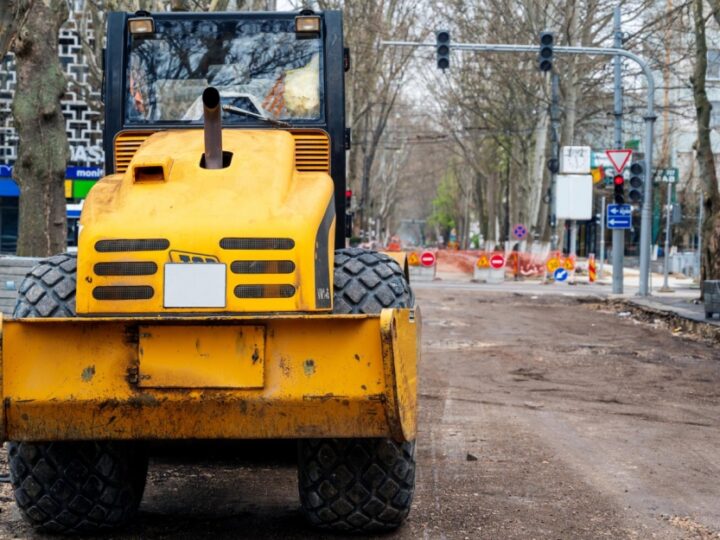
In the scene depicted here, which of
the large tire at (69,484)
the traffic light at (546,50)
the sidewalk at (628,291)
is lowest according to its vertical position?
the sidewalk at (628,291)

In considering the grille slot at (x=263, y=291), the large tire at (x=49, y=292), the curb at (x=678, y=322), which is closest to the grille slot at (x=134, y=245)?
the large tire at (x=49, y=292)

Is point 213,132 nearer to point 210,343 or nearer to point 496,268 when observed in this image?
point 210,343

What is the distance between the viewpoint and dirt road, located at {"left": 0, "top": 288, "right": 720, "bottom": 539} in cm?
627

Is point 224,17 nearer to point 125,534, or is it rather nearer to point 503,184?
point 125,534

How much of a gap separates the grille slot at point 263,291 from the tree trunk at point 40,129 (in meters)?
12.4

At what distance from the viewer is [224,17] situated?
7.45 meters

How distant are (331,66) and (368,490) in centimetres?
268

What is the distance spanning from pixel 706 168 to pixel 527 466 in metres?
20.1

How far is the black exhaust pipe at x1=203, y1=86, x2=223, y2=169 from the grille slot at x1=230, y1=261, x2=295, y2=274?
767mm

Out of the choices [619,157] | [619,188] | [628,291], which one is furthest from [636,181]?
[628,291]

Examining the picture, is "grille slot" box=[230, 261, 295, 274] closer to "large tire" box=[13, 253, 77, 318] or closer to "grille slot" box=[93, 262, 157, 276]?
"grille slot" box=[93, 262, 157, 276]

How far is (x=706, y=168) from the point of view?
26.5m

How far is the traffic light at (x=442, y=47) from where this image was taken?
2764cm

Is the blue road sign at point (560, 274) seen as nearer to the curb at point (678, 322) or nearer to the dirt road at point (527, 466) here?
the curb at point (678, 322)
